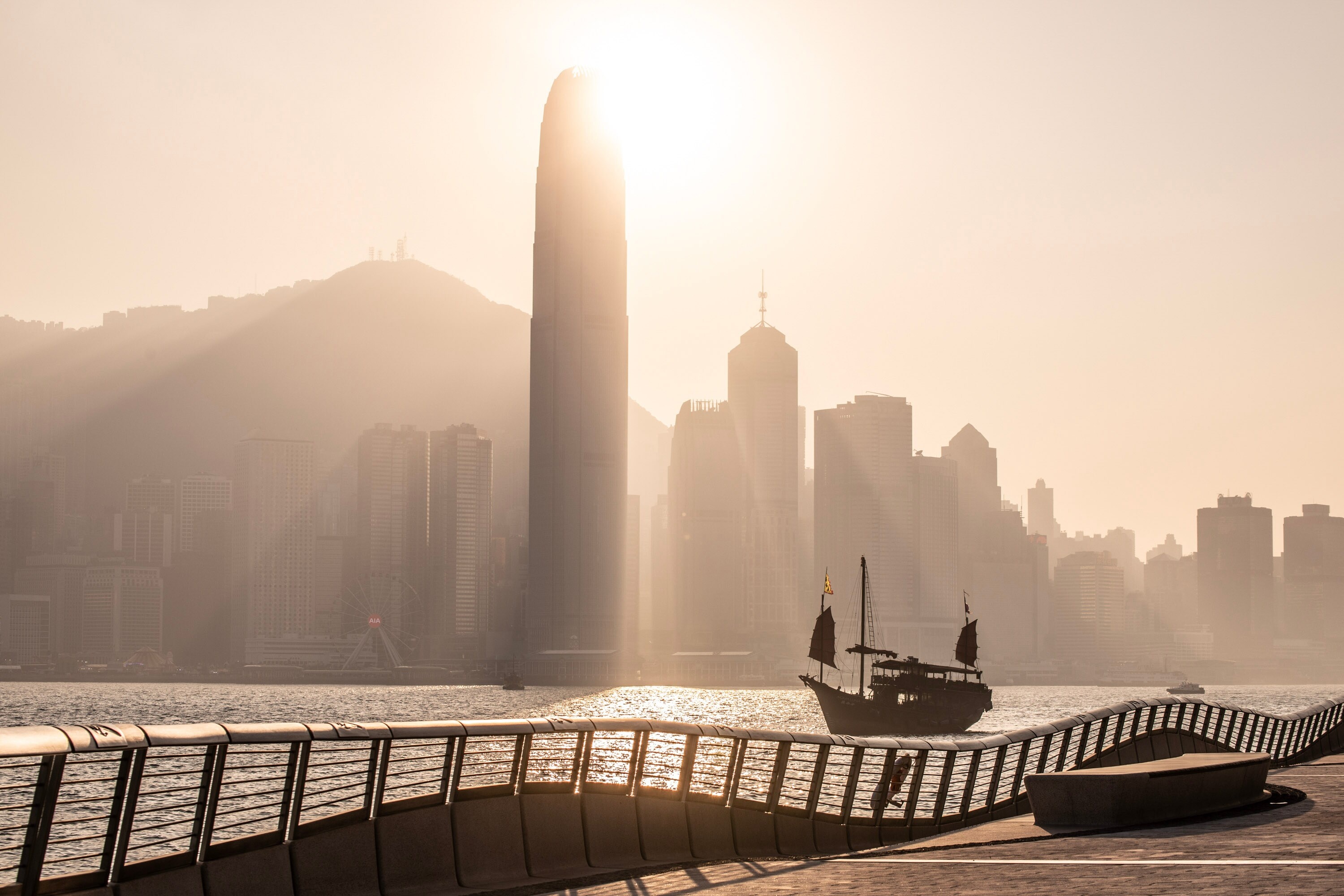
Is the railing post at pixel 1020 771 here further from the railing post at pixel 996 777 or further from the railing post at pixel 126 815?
the railing post at pixel 126 815

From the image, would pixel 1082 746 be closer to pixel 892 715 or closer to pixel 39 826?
pixel 39 826

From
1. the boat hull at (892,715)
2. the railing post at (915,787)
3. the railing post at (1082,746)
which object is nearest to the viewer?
the railing post at (915,787)

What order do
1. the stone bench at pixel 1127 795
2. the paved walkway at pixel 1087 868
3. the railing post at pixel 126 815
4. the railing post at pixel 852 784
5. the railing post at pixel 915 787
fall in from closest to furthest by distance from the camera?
the railing post at pixel 126 815 → the paved walkway at pixel 1087 868 → the stone bench at pixel 1127 795 → the railing post at pixel 852 784 → the railing post at pixel 915 787

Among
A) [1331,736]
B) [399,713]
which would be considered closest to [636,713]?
[399,713]

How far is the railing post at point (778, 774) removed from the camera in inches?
674

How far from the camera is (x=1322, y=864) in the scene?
39.3ft

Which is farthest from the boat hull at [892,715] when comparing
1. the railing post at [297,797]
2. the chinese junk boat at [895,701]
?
the railing post at [297,797]

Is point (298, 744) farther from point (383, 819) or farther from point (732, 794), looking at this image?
point (732, 794)

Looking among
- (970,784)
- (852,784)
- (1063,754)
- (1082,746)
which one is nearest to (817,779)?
(852,784)

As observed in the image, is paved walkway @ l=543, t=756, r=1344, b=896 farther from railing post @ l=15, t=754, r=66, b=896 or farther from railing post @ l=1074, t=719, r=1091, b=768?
railing post @ l=1074, t=719, r=1091, b=768

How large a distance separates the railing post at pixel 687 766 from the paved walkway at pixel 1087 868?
1.46 metres

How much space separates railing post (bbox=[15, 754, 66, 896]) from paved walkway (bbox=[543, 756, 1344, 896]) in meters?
4.73

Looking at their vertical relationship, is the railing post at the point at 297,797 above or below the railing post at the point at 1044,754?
above

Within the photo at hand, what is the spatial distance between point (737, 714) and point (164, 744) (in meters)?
159
